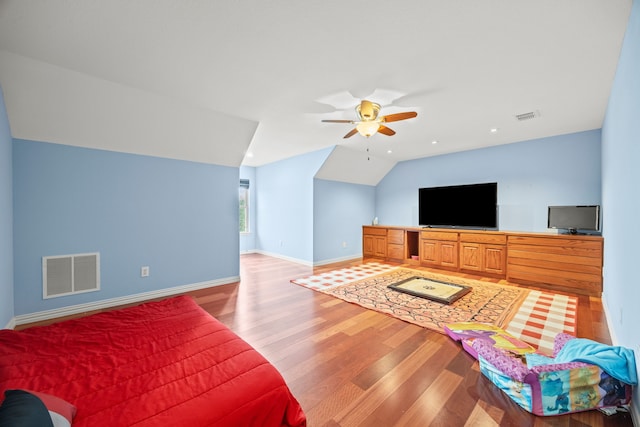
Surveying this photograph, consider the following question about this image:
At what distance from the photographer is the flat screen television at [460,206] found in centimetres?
488

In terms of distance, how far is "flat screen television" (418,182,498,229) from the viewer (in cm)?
488

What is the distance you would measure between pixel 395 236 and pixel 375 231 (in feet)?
1.88

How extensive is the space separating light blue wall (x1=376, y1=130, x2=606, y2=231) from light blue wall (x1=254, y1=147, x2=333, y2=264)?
8.52ft

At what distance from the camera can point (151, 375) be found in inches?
50.6

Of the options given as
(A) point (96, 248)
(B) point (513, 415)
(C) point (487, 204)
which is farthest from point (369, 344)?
(C) point (487, 204)

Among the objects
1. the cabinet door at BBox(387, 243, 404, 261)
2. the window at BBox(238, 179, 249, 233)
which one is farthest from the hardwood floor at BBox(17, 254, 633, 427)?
the window at BBox(238, 179, 249, 233)

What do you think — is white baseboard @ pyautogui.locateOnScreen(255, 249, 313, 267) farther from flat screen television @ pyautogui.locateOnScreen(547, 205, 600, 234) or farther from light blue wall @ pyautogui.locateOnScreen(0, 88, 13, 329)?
flat screen television @ pyautogui.locateOnScreen(547, 205, 600, 234)

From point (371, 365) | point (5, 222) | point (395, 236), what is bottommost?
point (371, 365)

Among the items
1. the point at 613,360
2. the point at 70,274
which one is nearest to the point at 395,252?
the point at 613,360

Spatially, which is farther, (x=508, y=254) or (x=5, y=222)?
(x=508, y=254)

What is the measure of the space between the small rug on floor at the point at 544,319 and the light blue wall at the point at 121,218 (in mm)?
3940

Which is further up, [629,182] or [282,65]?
[282,65]

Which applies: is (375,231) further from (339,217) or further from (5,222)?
(5,222)

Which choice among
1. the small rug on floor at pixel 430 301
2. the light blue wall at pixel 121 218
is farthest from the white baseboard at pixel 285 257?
the light blue wall at pixel 121 218
